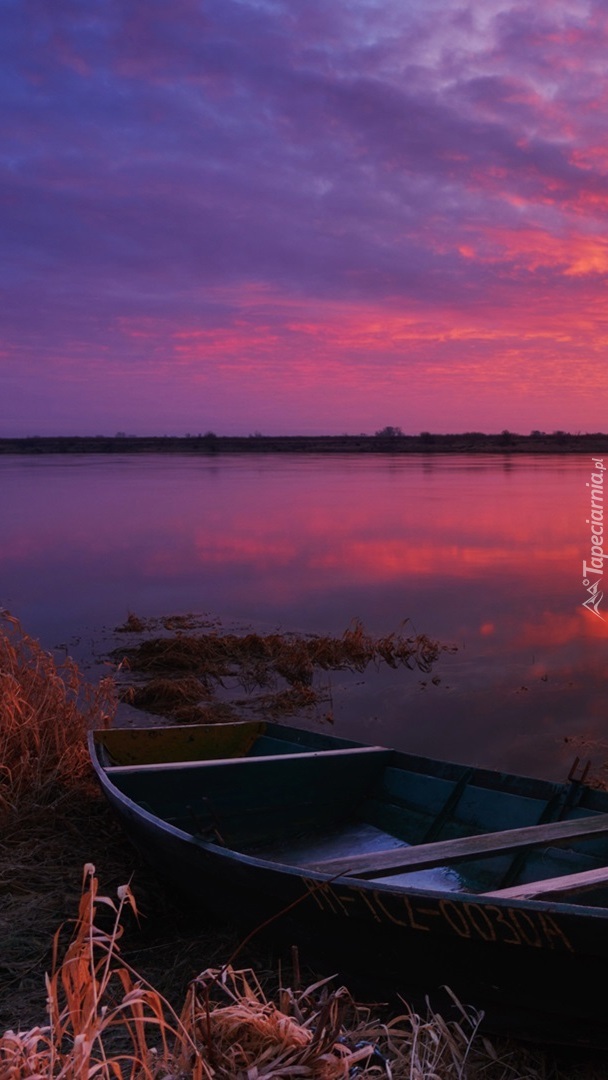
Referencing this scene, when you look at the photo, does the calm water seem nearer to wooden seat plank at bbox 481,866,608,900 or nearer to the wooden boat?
the wooden boat

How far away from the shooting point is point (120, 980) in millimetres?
4641

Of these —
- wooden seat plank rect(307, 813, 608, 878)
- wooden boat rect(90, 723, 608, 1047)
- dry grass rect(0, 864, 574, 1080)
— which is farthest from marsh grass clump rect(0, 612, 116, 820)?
dry grass rect(0, 864, 574, 1080)

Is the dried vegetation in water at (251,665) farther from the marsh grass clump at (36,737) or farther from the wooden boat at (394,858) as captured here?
the wooden boat at (394,858)

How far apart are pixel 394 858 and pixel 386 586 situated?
1393 cm

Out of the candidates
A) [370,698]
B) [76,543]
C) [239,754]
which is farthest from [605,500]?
[239,754]

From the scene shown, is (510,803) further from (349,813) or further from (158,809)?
(158,809)

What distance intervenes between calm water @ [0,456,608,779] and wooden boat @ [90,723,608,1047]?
2346mm

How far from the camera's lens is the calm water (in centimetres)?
1004

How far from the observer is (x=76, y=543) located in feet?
89.7

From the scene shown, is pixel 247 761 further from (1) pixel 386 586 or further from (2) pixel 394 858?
(1) pixel 386 586

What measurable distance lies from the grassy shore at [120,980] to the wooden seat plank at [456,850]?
54 cm

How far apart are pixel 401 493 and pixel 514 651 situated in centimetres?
3067

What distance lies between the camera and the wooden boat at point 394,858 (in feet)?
12.4

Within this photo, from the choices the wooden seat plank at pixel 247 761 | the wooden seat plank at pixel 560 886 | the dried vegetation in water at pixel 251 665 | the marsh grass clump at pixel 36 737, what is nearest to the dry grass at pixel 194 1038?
the wooden seat plank at pixel 560 886
